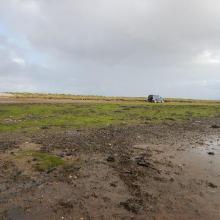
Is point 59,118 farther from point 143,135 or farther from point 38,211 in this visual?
point 38,211

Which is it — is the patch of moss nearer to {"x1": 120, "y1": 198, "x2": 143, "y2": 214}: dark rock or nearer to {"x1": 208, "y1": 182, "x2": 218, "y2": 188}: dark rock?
{"x1": 120, "y1": 198, "x2": 143, "y2": 214}: dark rock

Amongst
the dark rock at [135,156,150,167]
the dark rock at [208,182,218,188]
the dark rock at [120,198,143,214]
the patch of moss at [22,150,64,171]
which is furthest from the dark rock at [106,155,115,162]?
the dark rock at [120,198,143,214]

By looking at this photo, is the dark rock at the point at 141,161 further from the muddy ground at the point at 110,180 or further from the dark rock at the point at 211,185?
the dark rock at the point at 211,185

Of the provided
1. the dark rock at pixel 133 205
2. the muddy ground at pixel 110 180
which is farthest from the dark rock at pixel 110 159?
the dark rock at pixel 133 205

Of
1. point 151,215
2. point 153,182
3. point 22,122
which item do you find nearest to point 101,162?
point 153,182

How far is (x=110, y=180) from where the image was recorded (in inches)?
671

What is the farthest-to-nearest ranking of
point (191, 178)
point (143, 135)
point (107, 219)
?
1. point (143, 135)
2. point (191, 178)
3. point (107, 219)

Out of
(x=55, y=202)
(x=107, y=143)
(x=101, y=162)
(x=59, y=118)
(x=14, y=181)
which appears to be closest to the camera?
(x=55, y=202)

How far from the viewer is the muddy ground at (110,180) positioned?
13.6m

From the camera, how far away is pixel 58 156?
21.0 m

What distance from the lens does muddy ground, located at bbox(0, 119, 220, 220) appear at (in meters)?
13.6

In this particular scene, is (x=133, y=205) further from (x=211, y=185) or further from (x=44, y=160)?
(x=44, y=160)

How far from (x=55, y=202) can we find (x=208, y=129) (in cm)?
2590

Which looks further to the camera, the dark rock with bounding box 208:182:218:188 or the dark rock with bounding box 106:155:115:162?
the dark rock with bounding box 106:155:115:162
